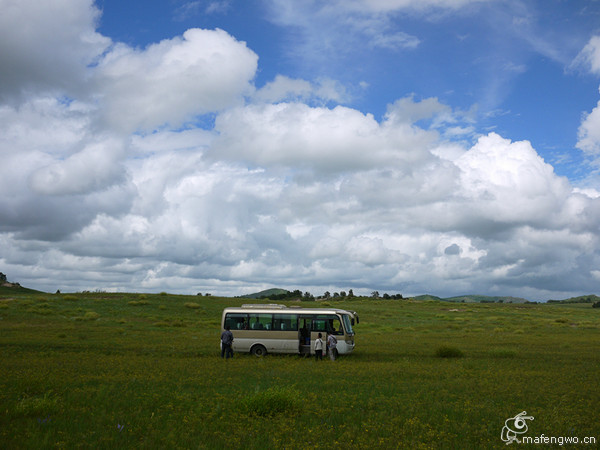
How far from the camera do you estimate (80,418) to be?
41.8 ft

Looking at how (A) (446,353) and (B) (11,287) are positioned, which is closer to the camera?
(A) (446,353)

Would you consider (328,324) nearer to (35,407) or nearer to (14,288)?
(35,407)

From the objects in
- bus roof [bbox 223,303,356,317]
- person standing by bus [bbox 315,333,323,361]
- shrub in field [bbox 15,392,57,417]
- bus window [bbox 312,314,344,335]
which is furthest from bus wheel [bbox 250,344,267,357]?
shrub in field [bbox 15,392,57,417]

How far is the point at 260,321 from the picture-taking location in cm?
3359

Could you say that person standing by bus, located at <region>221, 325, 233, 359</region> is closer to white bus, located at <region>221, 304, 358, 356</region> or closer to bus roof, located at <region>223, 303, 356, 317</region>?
white bus, located at <region>221, 304, 358, 356</region>

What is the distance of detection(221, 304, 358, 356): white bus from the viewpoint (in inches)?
1262

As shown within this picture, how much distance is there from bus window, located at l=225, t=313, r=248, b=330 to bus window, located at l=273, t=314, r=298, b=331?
86.7 inches

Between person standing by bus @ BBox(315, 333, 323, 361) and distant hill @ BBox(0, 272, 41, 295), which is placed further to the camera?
distant hill @ BBox(0, 272, 41, 295)

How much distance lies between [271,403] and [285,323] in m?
18.8

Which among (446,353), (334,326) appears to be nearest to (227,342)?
(334,326)

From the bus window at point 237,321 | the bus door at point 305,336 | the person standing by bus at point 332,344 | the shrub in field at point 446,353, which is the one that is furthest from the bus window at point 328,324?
the shrub in field at point 446,353

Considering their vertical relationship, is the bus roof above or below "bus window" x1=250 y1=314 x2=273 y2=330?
above

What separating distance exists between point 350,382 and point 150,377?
8467 millimetres

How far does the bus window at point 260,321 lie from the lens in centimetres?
Answer: 3338
